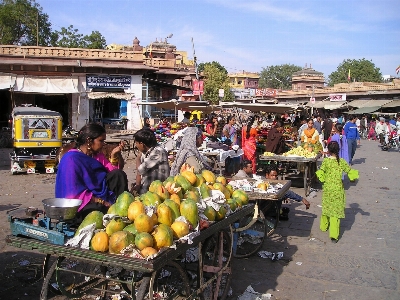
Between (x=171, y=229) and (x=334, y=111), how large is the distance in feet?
134

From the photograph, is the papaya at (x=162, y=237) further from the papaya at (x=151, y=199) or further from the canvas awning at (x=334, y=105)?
the canvas awning at (x=334, y=105)

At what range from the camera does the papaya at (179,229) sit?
288cm

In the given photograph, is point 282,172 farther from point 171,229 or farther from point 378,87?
point 378,87

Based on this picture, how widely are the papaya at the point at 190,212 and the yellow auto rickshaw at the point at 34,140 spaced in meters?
9.74

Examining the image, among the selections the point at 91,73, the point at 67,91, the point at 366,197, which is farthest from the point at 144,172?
the point at 91,73

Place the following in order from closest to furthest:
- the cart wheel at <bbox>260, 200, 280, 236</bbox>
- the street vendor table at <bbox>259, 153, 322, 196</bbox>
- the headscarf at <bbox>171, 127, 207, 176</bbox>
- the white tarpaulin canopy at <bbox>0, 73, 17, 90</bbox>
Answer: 1. the headscarf at <bbox>171, 127, 207, 176</bbox>
2. the cart wheel at <bbox>260, 200, 280, 236</bbox>
3. the street vendor table at <bbox>259, 153, 322, 196</bbox>
4. the white tarpaulin canopy at <bbox>0, 73, 17, 90</bbox>

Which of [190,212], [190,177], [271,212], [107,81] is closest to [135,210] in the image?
[190,212]

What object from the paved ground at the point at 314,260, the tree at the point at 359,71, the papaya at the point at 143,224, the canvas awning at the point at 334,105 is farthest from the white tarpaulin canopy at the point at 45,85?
the tree at the point at 359,71

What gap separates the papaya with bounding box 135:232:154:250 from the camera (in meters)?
2.62

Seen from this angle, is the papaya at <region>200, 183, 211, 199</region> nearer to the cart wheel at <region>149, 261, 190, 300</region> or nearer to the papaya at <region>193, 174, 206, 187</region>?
the papaya at <region>193, 174, 206, 187</region>

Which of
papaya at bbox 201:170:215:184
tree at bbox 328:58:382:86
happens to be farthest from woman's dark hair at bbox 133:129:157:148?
tree at bbox 328:58:382:86

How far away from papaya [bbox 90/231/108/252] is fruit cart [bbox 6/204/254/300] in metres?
0.06

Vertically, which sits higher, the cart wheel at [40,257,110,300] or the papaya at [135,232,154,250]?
the papaya at [135,232,154,250]

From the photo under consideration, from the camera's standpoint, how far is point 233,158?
35.8 feet
